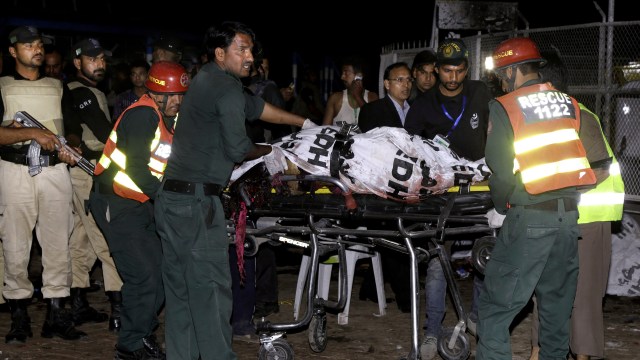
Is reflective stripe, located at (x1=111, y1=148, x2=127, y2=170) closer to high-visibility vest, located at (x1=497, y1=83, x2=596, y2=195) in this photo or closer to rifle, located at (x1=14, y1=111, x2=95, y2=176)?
rifle, located at (x1=14, y1=111, x2=95, y2=176)

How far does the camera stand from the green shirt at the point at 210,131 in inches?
187

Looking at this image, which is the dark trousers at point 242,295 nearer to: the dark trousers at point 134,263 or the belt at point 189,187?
the dark trousers at point 134,263

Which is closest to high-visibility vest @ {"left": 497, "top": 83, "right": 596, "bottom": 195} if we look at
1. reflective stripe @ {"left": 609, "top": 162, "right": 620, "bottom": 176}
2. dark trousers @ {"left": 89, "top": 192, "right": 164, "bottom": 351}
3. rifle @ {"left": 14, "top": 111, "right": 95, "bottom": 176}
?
reflective stripe @ {"left": 609, "top": 162, "right": 620, "bottom": 176}

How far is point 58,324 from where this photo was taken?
6.62m

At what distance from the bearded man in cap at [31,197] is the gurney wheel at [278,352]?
66.1 inches

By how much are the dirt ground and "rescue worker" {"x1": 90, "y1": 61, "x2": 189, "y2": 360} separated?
1.87ft

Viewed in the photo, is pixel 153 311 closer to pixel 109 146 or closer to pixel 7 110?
pixel 109 146

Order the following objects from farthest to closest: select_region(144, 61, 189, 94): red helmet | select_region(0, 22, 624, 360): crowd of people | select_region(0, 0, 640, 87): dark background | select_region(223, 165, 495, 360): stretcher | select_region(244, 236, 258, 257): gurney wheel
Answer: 1. select_region(0, 0, 640, 87): dark background
2. select_region(244, 236, 258, 257): gurney wheel
3. select_region(144, 61, 189, 94): red helmet
4. select_region(223, 165, 495, 360): stretcher
5. select_region(0, 22, 624, 360): crowd of people

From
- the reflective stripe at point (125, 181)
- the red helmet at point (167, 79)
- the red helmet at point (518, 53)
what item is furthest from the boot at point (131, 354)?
the red helmet at point (518, 53)

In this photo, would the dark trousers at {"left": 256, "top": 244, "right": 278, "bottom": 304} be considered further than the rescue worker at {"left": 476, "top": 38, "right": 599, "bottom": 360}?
Result: Yes

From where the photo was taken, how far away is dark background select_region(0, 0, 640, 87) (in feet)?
62.1

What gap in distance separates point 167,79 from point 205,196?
3.39 feet

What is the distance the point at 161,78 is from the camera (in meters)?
5.57

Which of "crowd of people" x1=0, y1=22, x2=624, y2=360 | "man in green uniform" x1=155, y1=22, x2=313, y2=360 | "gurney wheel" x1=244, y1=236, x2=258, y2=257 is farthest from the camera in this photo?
"gurney wheel" x1=244, y1=236, x2=258, y2=257
